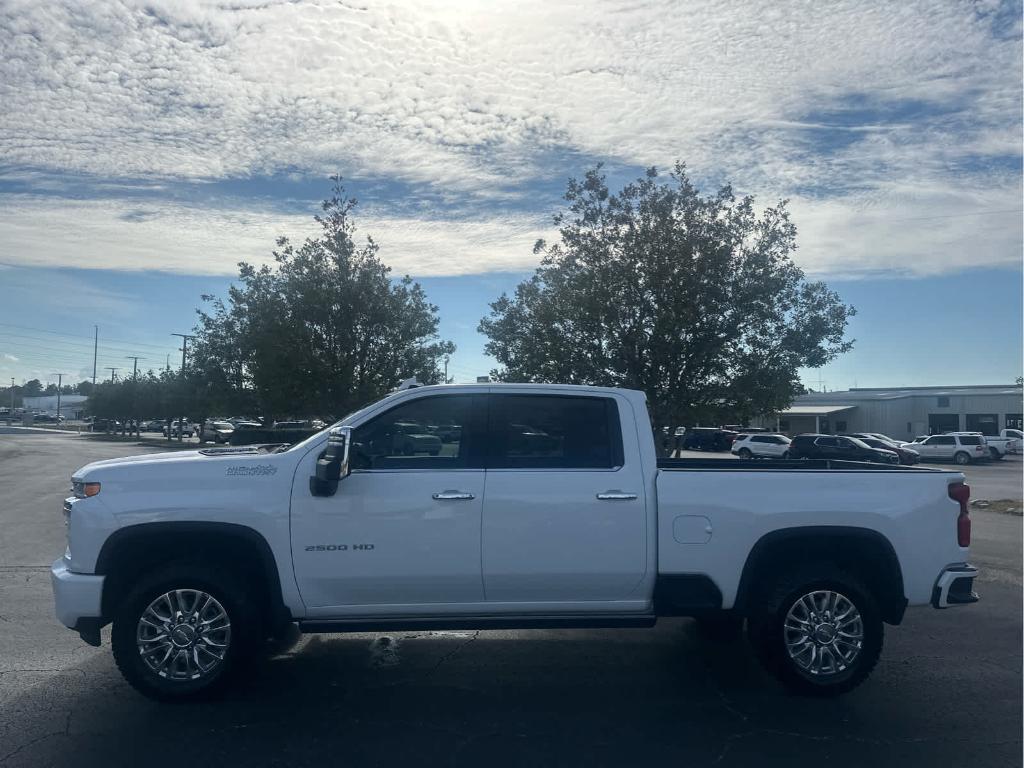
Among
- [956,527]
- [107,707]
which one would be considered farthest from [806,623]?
[107,707]

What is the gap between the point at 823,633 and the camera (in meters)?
6.11

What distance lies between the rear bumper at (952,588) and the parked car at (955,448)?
146 feet

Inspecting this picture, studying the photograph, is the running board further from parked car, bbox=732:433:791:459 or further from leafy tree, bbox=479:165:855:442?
parked car, bbox=732:433:791:459

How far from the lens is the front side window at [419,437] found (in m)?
5.98

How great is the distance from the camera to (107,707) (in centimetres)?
570

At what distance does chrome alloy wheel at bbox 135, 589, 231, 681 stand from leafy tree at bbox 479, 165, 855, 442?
7.58 m

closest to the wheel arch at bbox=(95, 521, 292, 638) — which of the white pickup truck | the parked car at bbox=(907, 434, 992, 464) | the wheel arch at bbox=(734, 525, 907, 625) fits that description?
the white pickup truck

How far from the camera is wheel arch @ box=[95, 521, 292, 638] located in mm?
5695

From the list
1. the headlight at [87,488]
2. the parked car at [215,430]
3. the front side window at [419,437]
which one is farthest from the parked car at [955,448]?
the headlight at [87,488]

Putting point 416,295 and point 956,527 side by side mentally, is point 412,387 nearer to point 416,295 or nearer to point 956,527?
point 956,527

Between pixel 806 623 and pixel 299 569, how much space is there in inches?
133

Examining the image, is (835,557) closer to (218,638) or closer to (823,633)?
(823,633)

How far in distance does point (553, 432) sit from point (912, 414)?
69271 millimetres

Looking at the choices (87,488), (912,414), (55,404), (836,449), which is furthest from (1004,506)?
(55,404)
